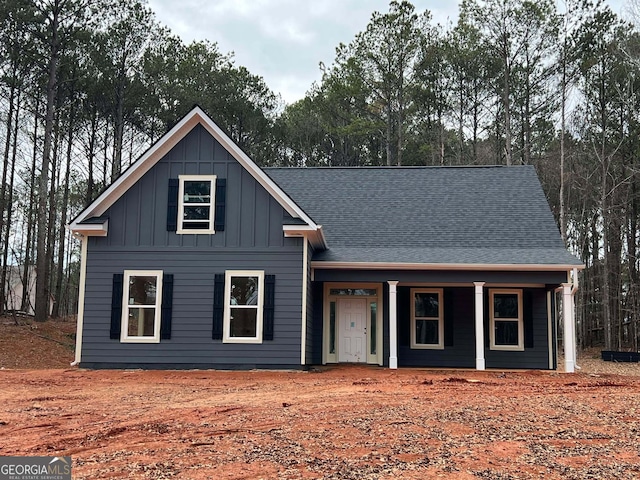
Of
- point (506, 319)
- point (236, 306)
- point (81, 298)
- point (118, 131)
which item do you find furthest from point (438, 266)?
point (118, 131)

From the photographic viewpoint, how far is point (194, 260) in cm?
1456

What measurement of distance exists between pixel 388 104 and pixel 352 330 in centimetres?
1573

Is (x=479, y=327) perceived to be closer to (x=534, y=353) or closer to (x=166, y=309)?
(x=534, y=353)

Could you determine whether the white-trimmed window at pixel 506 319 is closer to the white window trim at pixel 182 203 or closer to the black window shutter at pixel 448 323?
the black window shutter at pixel 448 323

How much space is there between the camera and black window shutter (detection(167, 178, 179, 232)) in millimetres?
14688

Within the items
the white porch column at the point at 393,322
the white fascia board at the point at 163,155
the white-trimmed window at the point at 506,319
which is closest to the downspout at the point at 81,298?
the white fascia board at the point at 163,155

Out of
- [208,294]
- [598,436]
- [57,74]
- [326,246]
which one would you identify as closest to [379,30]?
[57,74]

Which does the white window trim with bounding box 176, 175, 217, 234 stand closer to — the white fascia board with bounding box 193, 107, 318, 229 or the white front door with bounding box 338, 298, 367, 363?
the white fascia board with bounding box 193, 107, 318, 229

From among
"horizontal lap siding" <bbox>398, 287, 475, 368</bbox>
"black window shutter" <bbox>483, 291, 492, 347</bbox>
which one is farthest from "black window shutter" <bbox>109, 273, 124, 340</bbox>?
"black window shutter" <bbox>483, 291, 492, 347</bbox>

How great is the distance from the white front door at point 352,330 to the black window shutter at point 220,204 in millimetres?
4087

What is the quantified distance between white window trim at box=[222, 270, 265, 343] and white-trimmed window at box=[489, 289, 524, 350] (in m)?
6.19

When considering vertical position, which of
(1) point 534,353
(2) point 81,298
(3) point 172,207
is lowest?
(1) point 534,353

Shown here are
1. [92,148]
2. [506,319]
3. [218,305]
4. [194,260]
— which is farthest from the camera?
[92,148]

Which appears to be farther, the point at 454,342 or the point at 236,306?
the point at 454,342
